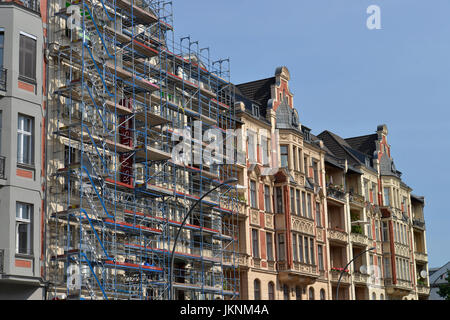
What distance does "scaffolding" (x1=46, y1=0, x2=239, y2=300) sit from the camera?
30391 mm

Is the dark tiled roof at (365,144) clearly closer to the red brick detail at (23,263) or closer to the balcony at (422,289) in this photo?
the balcony at (422,289)

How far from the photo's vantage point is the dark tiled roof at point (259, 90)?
4912cm

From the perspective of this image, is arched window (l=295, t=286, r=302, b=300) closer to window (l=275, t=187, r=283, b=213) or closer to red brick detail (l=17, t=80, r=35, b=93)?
window (l=275, t=187, r=283, b=213)

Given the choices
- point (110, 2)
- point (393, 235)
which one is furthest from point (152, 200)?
point (393, 235)

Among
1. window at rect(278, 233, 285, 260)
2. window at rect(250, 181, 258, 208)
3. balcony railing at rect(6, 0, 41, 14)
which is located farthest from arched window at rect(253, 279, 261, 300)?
balcony railing at rect(6, 0, 41, 14)

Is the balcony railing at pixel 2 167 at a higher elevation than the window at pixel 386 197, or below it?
below

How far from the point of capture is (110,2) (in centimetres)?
3559

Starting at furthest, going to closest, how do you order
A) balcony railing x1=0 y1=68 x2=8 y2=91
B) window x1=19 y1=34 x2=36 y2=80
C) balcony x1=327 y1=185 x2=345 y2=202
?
balcony x1=327 y1=185 x2=345 y2=202 < window x1=19 y1=34 x2=36 y2=80 < balcony railing x1=0 y1=68 x2=8 y2=91

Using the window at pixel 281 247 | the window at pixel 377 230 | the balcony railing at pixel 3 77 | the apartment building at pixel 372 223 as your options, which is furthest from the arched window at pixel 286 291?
the balcony railing at pixel 3 77

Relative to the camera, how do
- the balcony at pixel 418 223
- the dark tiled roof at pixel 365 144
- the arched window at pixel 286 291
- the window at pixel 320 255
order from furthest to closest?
the balcony at pixel 418 223 < the dark tiled roof at pixel 365 144 < the window at pixel 320 255 < the arched window at pixel 286 291

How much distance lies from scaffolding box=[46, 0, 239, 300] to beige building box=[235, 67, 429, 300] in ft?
7.82

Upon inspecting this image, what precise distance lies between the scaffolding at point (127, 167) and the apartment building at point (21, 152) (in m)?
1.57

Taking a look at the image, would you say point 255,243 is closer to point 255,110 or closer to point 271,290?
point 271,290

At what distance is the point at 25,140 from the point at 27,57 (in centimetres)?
327
